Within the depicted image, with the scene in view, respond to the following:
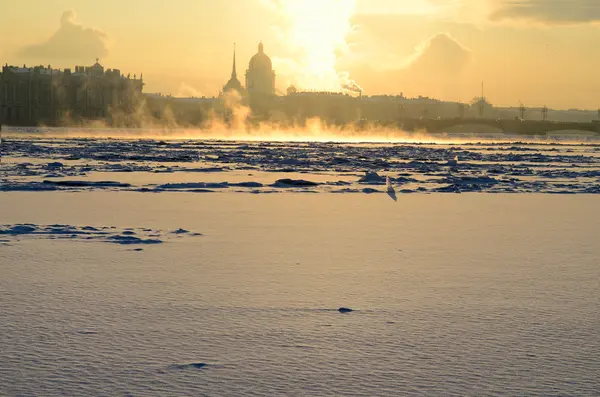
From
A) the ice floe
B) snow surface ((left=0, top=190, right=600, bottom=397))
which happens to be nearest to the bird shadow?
snow surface ((left=0, top=190, right=600, bottom=397))

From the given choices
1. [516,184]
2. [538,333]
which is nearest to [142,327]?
[538,333]

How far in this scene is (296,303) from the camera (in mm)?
6570

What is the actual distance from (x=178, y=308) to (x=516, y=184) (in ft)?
66.0

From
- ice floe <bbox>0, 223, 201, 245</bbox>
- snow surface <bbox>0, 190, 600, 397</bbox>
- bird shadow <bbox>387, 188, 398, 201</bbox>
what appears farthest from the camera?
bird shadow <bbox>387, 188, 398, 201</bbox>

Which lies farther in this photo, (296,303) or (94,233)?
(94,233)

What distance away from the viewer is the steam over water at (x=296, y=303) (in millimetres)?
4641

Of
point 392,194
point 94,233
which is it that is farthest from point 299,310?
point 392,194

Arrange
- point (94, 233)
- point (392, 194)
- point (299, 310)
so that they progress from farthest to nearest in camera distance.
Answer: point (392, 194)
point (94, 233)
point (299, 310)

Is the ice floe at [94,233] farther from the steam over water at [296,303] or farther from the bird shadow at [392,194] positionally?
the bird shadow at [392,194]

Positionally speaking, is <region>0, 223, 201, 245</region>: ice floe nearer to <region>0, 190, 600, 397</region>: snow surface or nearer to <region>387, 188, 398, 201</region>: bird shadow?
<region>0, 190, 600, 397</region>: snow surface

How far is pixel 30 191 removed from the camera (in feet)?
63.4

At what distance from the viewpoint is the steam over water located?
4.64 m

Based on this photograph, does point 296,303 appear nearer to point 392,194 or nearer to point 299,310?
point 299,310

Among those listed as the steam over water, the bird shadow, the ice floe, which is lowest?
the bird shadow
